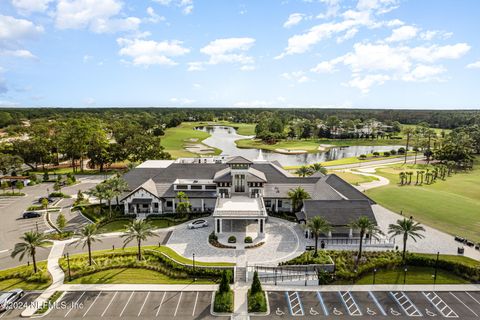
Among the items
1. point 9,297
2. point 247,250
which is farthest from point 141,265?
point 247,250

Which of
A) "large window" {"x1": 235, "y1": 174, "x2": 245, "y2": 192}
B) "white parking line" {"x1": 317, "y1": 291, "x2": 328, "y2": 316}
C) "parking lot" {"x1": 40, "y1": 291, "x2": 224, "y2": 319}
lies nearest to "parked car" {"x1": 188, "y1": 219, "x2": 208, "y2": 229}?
"large window" {"x1": 235, "y1": 174, "x2": 245, "y2": 192}

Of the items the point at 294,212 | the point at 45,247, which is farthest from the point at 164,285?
the point at 294,212

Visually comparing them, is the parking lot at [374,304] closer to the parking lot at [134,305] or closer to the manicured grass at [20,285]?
the parking lot at [134,305]

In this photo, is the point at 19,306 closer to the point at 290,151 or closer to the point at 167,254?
the point at 167,254

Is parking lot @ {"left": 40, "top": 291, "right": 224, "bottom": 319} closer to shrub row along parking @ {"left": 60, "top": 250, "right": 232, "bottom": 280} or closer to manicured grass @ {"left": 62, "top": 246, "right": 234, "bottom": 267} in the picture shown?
shrub row along parking @ {"left": 60, "top": 250, "right": 232, "bottom": 280}

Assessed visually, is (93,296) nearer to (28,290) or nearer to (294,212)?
(28,290)

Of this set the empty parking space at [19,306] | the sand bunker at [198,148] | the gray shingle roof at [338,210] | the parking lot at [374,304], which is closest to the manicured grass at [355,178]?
the gray shingle roof at [338,210]

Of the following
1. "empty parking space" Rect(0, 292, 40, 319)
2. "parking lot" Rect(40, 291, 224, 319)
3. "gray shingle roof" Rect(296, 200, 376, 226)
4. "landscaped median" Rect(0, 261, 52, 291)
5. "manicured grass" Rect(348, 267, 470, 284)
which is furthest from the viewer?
"gray shingle roof" Rect(296, 200, 376, 226)
